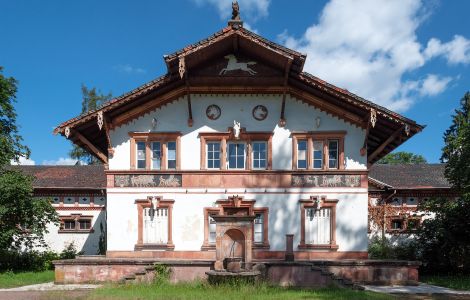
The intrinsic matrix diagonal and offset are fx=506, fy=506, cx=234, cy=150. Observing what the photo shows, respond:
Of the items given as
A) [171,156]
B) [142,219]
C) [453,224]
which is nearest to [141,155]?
[171,156]

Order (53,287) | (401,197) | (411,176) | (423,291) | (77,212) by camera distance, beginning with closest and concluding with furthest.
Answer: (423,291)
(53,287)
(401,197)
(77,212)
(411,176)

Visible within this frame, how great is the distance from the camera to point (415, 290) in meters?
15.4

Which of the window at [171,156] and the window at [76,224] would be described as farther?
the window at [76,224]

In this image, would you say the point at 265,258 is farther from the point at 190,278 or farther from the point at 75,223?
the point at 75,223

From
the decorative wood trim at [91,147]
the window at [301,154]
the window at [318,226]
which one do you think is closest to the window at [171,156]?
the decorative wood trim at [91,147]

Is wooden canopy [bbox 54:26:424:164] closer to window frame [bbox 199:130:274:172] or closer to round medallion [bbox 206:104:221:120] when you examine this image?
round medallion [bbox 206:104:221:120]

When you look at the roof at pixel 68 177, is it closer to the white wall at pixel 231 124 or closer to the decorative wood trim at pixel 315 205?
the white wall at pixel 231 124

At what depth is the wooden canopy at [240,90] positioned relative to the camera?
17953 mm

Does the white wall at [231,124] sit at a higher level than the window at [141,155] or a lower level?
higher

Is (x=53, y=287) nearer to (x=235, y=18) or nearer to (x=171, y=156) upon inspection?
(x=171, y=156)

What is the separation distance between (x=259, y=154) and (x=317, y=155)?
2194 millimetres

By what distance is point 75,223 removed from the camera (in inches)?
1112

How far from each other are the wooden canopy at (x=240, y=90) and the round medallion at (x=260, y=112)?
22.8 inches

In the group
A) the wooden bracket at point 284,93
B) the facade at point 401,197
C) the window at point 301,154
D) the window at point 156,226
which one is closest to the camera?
the wooden bracket at point 284,93
